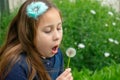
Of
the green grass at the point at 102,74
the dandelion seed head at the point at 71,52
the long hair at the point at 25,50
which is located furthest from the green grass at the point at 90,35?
the long hair at the point at 25,50

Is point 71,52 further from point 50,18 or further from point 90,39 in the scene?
point 90,39

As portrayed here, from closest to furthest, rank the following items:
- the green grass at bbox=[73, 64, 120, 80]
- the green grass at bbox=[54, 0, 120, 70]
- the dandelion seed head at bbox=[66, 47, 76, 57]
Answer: the dandelion seed head at bbox=[66, 47, 76, 57]
the green grass at bbox=[73, 64, 120, 80]
the green grass at bbox=[54, 0, 120, 70]

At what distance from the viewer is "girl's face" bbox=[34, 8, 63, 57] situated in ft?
9.12

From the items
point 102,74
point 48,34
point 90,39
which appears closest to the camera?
point 48,34

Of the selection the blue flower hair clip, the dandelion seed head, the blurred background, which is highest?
the blue flower hair clip

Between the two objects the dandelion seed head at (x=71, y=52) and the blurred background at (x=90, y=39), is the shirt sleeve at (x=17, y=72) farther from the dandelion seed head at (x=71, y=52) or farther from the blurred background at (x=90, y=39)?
the blurred background at (x=90, y=39)

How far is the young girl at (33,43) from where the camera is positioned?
9.16 ft

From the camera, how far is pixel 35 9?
111 inches

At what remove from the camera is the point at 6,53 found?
289 cm

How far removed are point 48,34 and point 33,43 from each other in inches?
4.9

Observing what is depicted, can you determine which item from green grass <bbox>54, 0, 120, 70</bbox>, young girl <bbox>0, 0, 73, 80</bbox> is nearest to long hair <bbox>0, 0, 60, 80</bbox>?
young girl <bbox>0, 0, 73, 80</bbox>

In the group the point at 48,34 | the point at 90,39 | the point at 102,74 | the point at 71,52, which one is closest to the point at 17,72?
the point at 48,34

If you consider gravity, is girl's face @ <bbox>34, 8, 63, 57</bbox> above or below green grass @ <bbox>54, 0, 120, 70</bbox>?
above

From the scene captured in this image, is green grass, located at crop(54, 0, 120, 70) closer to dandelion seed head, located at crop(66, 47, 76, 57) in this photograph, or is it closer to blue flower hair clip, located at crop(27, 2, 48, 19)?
dandelion seed head, located at crop(66, 47, 76, 57)
